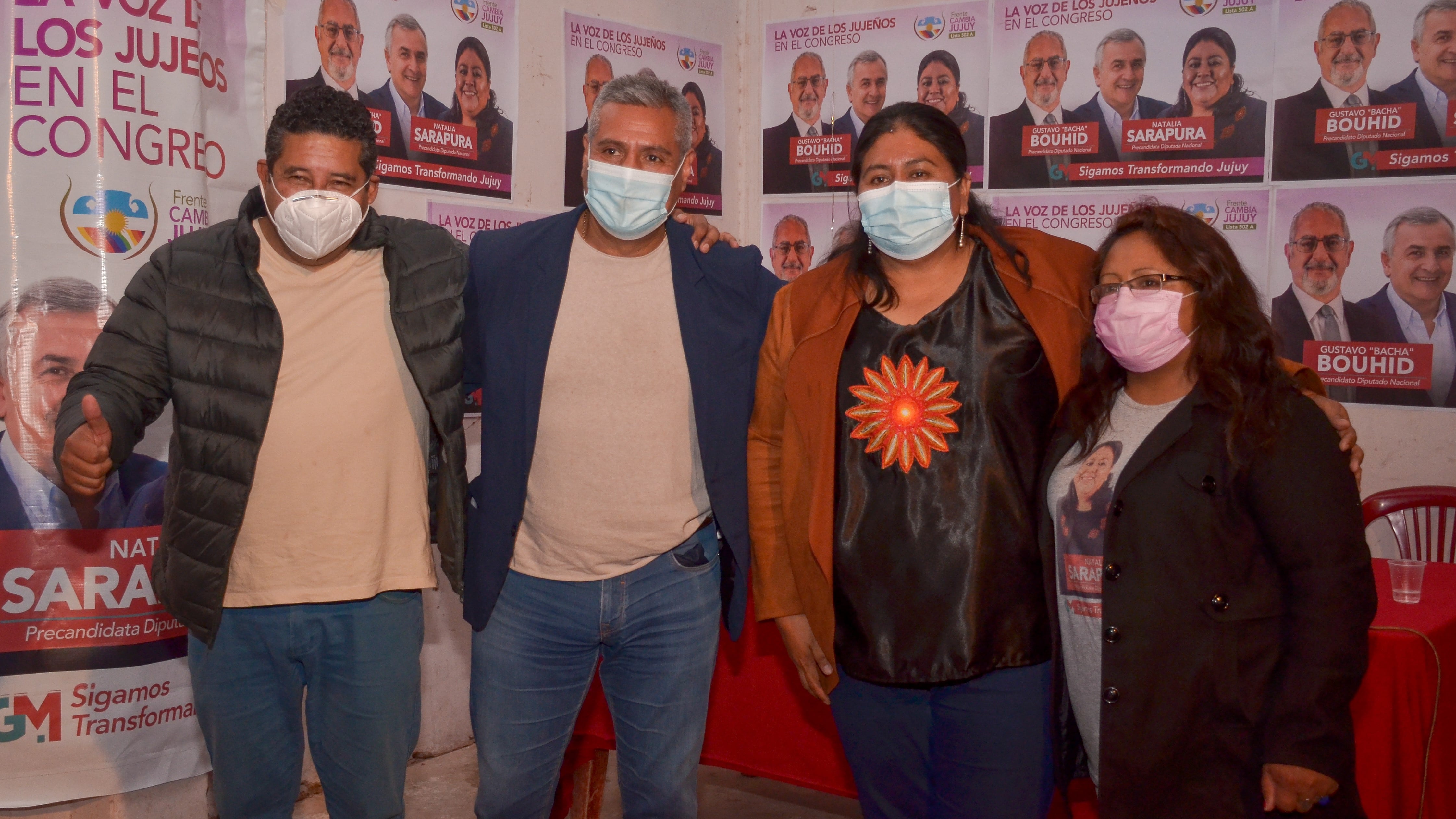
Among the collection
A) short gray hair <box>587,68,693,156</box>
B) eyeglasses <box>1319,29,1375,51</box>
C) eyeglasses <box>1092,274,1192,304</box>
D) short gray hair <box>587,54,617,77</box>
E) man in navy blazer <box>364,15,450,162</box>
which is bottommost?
eyeglasses <box>1092,274,1192,304</box>

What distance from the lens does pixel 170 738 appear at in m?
2.86

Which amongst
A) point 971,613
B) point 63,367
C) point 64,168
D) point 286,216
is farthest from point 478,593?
point 64,168

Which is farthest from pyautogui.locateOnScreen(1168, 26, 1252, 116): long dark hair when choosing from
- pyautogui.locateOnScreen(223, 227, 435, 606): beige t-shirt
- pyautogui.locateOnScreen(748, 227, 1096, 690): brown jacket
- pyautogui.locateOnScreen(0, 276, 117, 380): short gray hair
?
pyautogui.locateOnScreen(0, 276, 117, 380): short gray hair

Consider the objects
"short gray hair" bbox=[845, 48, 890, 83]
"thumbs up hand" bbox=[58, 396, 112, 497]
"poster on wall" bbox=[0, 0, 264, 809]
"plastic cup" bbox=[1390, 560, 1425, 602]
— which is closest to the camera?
"thumbs up hand" bbox=[58, 396, 112, 497]

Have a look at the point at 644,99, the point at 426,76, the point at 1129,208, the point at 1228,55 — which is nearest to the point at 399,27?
the point at 426,76

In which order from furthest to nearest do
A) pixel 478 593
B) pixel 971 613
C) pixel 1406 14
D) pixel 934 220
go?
pixel 1406 14 < pixel 478 593 < pixel 934 220 < pixel 971 613

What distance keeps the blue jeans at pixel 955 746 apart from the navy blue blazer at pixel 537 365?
1.32ft

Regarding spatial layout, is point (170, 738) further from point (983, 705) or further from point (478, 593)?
point (983, 705)

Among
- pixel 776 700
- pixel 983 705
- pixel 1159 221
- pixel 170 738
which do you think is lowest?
pixel 170 738

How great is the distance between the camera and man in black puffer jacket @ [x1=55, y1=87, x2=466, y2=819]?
1774 mm

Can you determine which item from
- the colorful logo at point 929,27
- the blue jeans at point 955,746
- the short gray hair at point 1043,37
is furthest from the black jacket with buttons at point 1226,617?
the colorful logo at point 929,27

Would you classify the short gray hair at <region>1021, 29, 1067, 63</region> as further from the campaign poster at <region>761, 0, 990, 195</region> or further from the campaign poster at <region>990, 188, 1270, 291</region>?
the campaign poster at <region>990, 188, 1270, 291</region>

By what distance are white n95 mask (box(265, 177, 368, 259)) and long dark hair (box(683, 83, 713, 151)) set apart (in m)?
2.93

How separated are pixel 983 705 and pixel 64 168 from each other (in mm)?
2565
